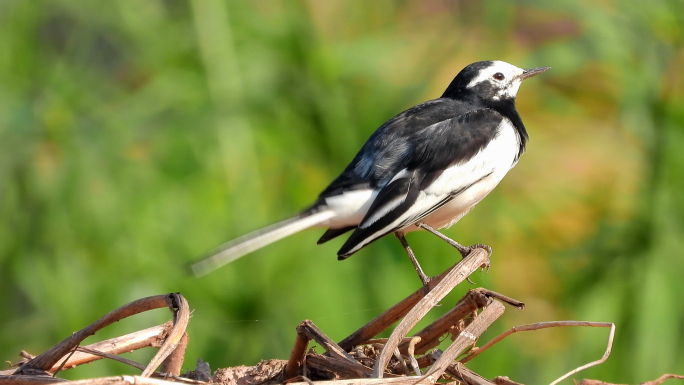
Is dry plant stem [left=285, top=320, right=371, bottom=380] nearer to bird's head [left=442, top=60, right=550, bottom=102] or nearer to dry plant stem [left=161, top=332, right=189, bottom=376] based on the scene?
dry plant stem [left=161, top=332, right=189, bottom=376]

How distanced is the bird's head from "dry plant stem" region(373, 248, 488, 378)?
76.0 inches

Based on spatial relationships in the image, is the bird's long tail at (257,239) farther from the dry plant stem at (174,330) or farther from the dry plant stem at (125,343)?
the dry plant stem at (174,330)

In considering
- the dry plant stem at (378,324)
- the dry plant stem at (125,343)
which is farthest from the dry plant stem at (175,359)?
the dry plant stem at (378,324)

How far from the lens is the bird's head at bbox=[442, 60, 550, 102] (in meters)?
3.82

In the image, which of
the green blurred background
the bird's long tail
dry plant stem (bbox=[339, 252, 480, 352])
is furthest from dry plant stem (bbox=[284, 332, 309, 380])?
the green blurred background

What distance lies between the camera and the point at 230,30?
16.4ft

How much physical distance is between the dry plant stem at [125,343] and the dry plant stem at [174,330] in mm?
185

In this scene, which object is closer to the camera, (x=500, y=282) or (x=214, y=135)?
(x=214, y=135)

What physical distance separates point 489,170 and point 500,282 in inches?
85.5

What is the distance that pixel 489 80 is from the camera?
3.84 m

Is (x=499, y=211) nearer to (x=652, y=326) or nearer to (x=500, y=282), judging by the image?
(x=500, y=282)

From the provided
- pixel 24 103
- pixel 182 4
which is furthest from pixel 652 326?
pixel 24 103

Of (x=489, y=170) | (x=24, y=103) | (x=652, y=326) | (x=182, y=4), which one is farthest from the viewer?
(x=182, y=4)

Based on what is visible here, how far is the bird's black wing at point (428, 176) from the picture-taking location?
9.53 feet
